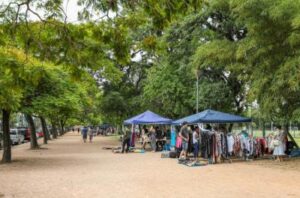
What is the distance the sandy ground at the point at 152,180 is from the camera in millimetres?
12477

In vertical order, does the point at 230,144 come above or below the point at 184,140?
below

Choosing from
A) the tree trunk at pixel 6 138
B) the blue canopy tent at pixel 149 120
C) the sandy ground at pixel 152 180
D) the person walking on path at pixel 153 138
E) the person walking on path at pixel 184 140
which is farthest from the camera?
the blue canopy tent at pixel 149 120

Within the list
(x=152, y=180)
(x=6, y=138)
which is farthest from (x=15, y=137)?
(x=152, y=180)

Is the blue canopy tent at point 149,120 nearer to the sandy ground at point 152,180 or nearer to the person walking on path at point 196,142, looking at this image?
the person walking on path at point 196,142

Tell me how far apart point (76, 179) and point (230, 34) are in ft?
64.4

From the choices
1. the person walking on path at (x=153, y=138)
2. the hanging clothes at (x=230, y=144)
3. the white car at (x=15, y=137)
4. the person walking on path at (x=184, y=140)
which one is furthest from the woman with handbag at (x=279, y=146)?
the white car at (x=15, y=137)

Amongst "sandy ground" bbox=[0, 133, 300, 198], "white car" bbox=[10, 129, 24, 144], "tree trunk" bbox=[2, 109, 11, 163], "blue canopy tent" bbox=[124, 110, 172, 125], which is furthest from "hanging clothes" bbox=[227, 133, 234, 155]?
"white car" bbox=[10, 129, 24, 144]

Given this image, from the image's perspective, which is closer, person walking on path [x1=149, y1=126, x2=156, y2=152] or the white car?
person walking on path [x1=149, y1=126, x2=156, y2=152]

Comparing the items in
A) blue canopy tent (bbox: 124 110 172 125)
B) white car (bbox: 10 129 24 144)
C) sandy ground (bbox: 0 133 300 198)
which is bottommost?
sandy ground (bbox: 0 133 300 198)

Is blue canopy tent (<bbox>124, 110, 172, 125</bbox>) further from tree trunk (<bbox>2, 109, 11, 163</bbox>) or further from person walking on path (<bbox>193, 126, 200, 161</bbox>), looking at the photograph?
tree trunk (<bbox>2, 109, 11, 163</bbox>)

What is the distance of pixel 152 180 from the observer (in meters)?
15.0

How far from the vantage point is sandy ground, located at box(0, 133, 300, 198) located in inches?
491

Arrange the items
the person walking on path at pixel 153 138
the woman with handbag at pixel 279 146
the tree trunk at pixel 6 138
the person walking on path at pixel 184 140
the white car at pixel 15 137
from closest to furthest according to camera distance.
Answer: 1. the woman with handbag at pixel 279 146
2. the person walking on path at pixel 184 140
3. the tree trunk at pixel 6 138
4. the person walking on path at pixel 153 138
5. the white car at pixel 15 137

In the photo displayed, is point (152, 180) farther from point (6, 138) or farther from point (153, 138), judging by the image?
point (153, 138)
